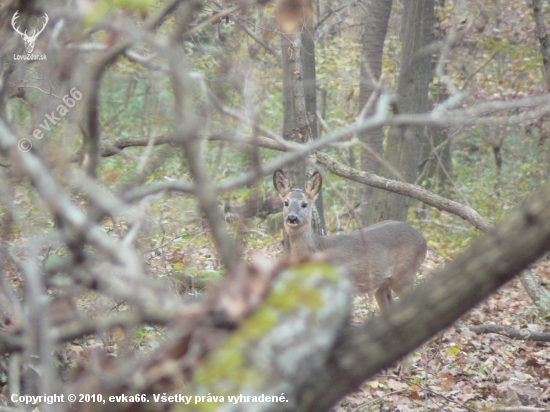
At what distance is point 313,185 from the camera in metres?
8.19

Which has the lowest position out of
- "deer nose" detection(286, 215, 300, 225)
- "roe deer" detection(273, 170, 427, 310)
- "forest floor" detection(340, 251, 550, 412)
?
"forest floor" detection(340, 251, 550, 412)

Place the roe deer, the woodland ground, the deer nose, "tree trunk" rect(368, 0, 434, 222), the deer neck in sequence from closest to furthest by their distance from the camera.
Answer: the woodland ground, the deer nose, the roe deer, the deer neck, "tree trunk" rect(368, 0, 434, 222)

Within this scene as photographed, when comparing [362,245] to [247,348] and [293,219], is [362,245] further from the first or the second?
[247,348]

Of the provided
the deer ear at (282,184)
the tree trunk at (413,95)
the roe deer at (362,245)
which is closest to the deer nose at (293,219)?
the roe deer at (362,245)

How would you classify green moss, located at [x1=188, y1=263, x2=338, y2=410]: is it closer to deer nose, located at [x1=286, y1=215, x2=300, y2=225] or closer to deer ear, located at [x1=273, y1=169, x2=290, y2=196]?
deer nose, located at [x1=286, y1=215, x2=300, y2=225]

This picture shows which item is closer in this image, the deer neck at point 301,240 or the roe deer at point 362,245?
the roe deer at point 362,245

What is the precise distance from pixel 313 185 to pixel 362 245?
0.98 metres

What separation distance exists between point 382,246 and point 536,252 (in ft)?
21.4

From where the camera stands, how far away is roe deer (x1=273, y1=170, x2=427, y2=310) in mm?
8109

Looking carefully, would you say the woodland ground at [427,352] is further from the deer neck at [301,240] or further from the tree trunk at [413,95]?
the tree trunk at [413,95]

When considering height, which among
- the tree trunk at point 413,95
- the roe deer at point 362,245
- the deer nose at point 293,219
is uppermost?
the tree trunk at point 413,95

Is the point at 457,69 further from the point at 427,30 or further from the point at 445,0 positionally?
the point at 427,30

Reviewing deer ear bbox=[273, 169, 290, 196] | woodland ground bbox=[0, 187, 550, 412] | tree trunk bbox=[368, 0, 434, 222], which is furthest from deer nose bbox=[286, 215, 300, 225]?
tree trunk bbox=[368, 0, 434, 222]

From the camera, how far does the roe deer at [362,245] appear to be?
8.11m
